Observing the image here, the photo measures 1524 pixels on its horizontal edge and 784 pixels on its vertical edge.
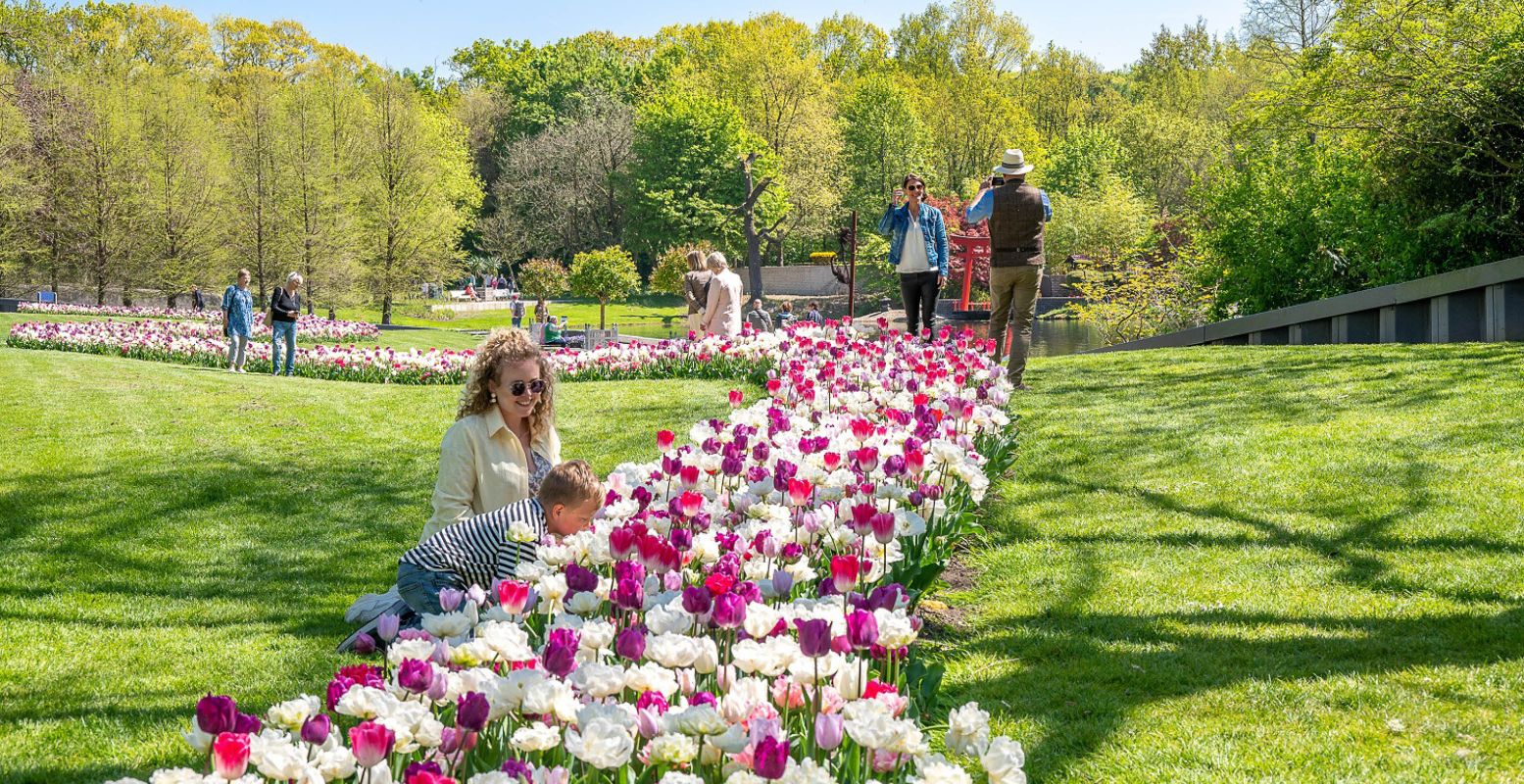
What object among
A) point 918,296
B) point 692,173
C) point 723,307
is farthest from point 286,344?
point 692,173

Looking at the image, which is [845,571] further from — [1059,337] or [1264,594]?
[1059,337]

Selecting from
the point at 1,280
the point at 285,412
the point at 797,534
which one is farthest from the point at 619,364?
the point at 1,280

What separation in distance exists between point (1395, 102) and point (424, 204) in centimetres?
3042

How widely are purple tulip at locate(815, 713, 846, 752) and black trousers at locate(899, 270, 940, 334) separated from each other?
31.1ft

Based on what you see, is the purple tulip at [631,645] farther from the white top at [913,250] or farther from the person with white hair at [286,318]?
the person with white hair at [286,318]

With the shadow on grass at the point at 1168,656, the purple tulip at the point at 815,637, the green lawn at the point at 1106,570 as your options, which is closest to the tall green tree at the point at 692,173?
the green lawn at the point at 1106,570

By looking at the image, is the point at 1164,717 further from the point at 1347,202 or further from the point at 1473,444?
the point at 1347,202

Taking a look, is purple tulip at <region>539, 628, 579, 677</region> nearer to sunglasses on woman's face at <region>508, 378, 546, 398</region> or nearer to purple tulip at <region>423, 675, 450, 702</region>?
purple tulip at <region>423, 675, 450, 702</region>

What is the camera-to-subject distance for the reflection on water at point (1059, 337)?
90.1ft

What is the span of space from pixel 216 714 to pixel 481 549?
1.98 meters

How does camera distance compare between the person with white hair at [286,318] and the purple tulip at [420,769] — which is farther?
the person with white hair at [286,318]

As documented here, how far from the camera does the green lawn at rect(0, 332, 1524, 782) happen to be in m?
3.51

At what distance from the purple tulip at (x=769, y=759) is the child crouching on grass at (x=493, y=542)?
2.02 m

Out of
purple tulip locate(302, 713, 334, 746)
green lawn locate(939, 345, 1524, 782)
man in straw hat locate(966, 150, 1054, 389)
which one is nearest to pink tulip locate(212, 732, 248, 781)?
purple tulip locate(302, 713, 334, 746)
